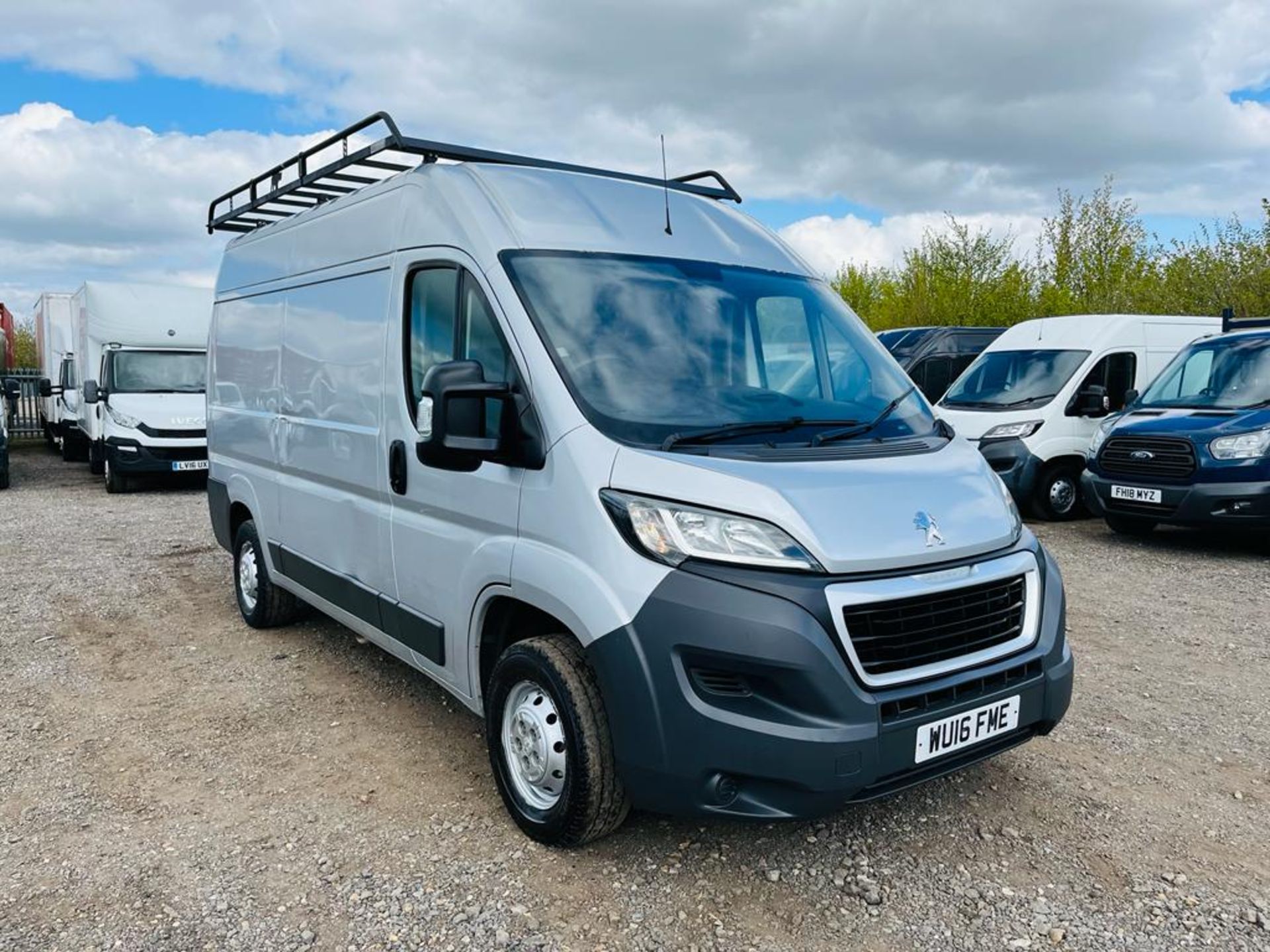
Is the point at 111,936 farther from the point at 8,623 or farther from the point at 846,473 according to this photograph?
the point at 8,623

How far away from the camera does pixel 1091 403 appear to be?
10.4 m

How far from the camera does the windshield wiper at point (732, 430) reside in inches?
125

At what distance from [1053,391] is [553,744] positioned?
29.6 feet

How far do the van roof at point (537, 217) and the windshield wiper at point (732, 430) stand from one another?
0.85 meters

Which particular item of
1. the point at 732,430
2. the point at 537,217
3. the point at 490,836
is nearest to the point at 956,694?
the point at 732,430

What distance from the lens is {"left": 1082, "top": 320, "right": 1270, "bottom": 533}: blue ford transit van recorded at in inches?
325

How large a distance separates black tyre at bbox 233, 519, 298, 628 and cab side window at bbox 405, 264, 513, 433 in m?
2.48

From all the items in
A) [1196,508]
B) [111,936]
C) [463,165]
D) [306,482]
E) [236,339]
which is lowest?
[111,936]

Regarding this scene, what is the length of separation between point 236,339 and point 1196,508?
7.62 m

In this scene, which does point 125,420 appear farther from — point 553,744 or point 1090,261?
point 1090,261

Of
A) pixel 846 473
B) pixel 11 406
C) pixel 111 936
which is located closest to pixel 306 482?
pixel 111 936

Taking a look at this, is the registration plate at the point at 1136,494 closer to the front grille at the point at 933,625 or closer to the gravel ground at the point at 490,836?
the gravel ground at the point at 490,836

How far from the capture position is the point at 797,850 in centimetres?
344

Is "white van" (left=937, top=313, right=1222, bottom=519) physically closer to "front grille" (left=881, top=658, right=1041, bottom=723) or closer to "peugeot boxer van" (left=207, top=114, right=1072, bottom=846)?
"peugeot boxer van" (left=207, top=114, right=1072, bottom=846)
